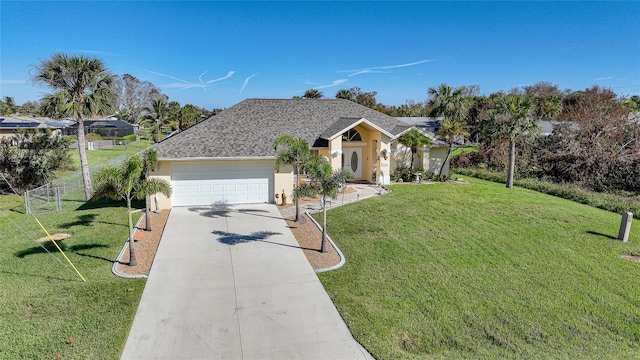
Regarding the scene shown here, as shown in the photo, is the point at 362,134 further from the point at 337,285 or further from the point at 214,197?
the point at 337,285

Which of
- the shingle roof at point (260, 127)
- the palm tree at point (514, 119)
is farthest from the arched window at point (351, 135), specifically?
the palm tree at point (514, 119)

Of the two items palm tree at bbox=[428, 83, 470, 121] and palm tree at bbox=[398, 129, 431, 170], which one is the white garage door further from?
palm tree at bbox=[428, 83, 470, 121]

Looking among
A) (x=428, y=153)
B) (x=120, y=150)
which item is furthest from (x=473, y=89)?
(x=120, y=150)

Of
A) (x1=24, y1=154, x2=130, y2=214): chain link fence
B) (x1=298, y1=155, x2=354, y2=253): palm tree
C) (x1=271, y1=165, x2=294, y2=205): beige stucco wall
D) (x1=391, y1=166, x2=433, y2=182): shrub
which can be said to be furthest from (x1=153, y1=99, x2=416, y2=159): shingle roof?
(x1=298, y1=155, x2=354, y2=253): palm tree

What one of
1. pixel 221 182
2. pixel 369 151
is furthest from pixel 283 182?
pixel 369 151

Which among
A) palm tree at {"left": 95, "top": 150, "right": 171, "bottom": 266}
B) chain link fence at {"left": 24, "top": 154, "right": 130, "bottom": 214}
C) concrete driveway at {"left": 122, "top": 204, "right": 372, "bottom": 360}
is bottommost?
concrete driveway at {"left": 122, "top": 204, "right": 372, "bottom": 360}

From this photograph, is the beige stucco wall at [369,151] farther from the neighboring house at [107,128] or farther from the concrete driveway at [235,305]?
the neighboring house at [107,128]
